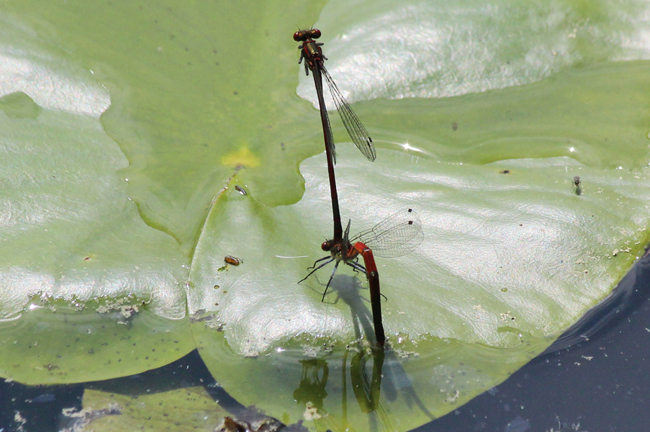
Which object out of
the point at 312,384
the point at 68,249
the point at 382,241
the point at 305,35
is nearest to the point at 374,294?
the point at 382,241

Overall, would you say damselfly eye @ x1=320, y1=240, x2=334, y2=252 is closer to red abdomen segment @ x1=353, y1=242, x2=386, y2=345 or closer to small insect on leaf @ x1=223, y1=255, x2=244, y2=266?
red abdomen segment @ x1=353, y1=242, x2=386, y2=345

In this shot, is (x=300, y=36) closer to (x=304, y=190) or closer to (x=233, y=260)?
(x=304, y=190)

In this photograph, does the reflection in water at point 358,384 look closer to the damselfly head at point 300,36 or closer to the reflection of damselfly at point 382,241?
the reflection of damselfly at point 382,241

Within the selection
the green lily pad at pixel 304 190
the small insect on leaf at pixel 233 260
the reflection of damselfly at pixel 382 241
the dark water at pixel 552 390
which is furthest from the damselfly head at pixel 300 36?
the dark water at pixel 552 390

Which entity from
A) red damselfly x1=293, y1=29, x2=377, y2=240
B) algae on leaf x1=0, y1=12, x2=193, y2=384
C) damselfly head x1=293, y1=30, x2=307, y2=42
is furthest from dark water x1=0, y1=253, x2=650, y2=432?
damselfly head x1=293, y1=30, x2=307, y2=42

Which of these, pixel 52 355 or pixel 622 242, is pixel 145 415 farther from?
pixel 622 242

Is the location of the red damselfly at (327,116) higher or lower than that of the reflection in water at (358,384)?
higher
